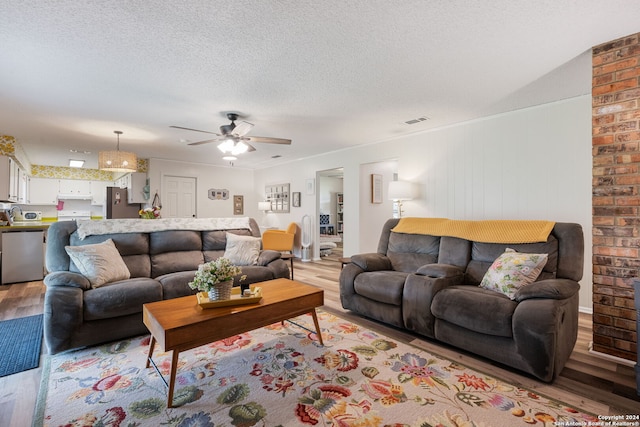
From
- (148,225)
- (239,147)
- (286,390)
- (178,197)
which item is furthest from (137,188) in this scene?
(286,390)

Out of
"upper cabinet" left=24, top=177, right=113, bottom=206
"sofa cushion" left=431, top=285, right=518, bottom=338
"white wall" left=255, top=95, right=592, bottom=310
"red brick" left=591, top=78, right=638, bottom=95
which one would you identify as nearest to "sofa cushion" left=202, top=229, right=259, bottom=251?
"sofa cushion" left=431, top=285, right=518, bottom=338

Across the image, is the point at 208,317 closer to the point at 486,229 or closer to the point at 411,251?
the point at 411,251

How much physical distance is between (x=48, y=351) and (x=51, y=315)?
373mm

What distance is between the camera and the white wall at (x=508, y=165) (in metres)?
3.38

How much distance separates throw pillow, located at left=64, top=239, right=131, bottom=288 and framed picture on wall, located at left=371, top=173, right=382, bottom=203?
14.3ft

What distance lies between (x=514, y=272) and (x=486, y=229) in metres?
A: 0.74

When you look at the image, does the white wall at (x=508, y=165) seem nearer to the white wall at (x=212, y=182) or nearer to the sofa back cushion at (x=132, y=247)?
the sofa back cushion at (x=132, y=247)

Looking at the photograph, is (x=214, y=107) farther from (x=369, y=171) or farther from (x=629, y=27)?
(x=629, y=27)

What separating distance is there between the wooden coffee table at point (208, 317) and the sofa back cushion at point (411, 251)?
1.32 meters

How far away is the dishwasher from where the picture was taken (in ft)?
15.6

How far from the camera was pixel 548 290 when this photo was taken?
2107 mm

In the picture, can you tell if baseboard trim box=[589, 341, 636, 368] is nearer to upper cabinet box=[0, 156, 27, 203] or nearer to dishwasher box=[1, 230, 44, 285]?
dishwasher box=[1, 230, 44, 285]

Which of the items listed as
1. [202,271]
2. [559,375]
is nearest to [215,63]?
[202,271]

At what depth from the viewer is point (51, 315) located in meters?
2.37
